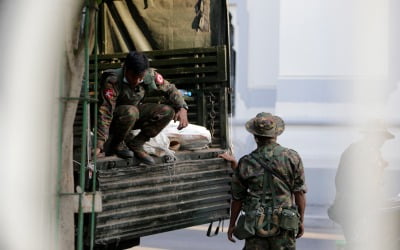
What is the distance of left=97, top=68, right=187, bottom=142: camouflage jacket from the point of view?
14.7 feet

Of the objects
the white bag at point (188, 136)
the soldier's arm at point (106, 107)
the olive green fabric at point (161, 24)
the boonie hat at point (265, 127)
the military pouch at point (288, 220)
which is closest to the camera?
the soldier's arm at point (106, 107)

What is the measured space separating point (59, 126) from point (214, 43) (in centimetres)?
262

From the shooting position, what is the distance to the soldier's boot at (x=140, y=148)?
4.58 metres

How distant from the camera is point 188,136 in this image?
5.20 m

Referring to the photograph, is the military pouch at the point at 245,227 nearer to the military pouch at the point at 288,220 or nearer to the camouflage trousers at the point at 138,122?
the military pouch at the point at 288,220

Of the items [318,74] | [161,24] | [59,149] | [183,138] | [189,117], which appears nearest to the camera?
[59,149]

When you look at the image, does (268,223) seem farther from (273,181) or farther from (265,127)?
(265,127)

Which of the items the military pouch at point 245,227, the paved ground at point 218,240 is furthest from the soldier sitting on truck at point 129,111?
the paved ground at point 218,240

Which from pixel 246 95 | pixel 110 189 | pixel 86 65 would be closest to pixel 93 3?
pixel 86 65

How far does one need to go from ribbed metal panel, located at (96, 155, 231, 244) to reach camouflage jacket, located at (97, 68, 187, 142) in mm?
290

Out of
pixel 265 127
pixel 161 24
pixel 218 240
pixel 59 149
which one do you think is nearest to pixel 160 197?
pixel 265 127

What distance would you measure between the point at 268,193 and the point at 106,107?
106 centimetres

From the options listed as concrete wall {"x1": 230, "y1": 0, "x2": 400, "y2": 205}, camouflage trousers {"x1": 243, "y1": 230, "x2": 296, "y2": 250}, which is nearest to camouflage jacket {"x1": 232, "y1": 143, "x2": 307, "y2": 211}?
camouflage trousers {"x1": 243, "y1": 230, "x2": 296, "y2": 250}

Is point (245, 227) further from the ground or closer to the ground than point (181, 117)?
closer to the ground
